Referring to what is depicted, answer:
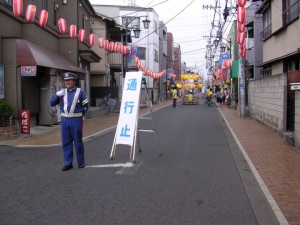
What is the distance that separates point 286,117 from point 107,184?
802 cm

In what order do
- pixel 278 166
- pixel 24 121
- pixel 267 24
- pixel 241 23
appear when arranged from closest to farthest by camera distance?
1. pixel 278 166
2. pixel 24 121
3. pixel 241 23
4. pixel 267 24

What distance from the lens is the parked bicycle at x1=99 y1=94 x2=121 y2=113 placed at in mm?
27828

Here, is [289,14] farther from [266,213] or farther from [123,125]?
[266,213]

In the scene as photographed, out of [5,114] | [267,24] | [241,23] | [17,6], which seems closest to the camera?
[17,6]

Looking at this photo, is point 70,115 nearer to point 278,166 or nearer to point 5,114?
point 278,166

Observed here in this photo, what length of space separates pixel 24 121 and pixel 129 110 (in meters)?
6.02

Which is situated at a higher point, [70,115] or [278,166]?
[70,115]

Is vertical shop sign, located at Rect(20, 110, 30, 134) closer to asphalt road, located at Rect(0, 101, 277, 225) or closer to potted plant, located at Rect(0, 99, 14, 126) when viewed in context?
potted plant, located at Rect(0, 99, 14, 126)

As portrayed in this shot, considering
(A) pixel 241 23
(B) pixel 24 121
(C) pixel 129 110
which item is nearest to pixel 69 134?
(C) pixel 129 110

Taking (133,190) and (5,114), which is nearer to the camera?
(133,190)

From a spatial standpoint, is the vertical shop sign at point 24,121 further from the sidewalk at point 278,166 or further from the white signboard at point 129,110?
the sidewalk at point 278,166

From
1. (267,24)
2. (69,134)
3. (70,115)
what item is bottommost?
(69,134)

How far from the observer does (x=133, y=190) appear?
20.9ft

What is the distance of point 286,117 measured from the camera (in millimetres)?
12836
